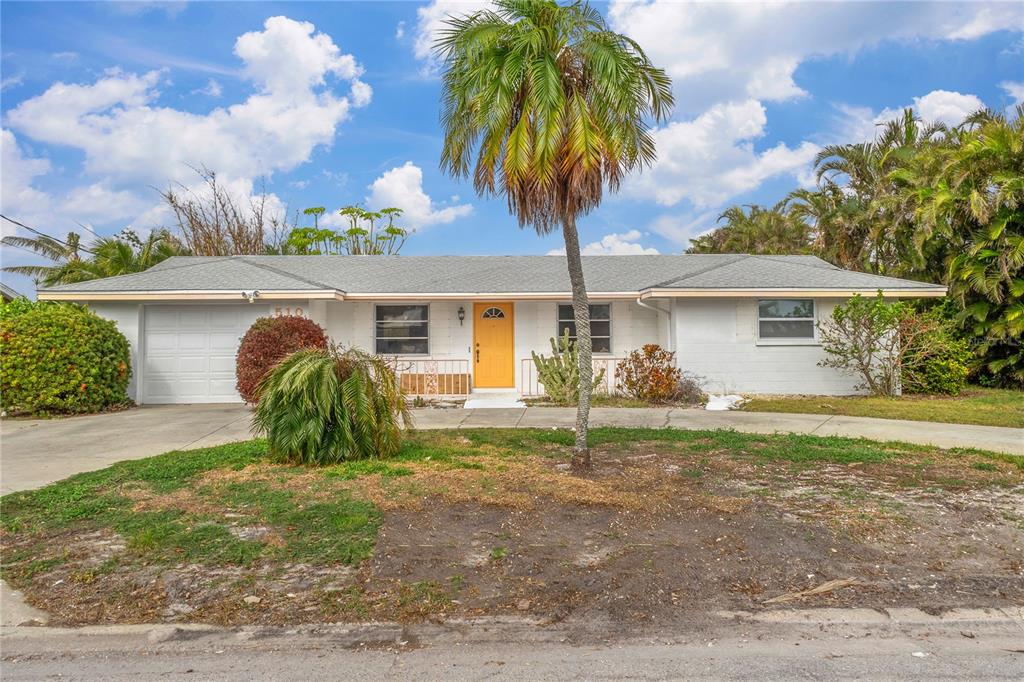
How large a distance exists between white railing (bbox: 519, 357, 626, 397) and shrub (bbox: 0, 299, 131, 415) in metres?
8.67

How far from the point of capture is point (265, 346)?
12.0m

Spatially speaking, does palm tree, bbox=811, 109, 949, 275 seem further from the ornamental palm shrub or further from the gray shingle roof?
the ornamental palm shrub

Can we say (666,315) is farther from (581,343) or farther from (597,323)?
(581,343)

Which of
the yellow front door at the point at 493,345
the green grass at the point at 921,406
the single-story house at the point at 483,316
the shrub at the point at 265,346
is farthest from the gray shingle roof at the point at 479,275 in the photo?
the green grass at the point at 921,406

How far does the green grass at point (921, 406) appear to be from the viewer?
1082 centimetres

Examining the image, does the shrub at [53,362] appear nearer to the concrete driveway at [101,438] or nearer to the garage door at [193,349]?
the concrete driveway at [101,438]

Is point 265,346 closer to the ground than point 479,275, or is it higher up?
closer to the ground

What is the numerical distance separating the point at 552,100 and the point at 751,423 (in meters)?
6.69

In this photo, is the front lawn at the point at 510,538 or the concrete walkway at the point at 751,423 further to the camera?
the concrete walkway at the point at 751,423

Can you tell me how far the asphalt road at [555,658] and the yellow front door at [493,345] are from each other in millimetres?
11683

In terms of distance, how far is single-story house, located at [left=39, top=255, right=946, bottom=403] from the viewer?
45.0ft

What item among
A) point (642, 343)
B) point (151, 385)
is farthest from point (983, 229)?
point (151, 385)

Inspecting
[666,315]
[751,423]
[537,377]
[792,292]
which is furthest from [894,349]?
[537,377]

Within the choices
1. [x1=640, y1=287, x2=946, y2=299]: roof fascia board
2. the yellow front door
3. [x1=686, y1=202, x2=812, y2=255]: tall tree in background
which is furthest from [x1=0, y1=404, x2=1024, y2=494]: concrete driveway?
[x1=686, y1=202, x2=812, y2=255]: tall tree in background
